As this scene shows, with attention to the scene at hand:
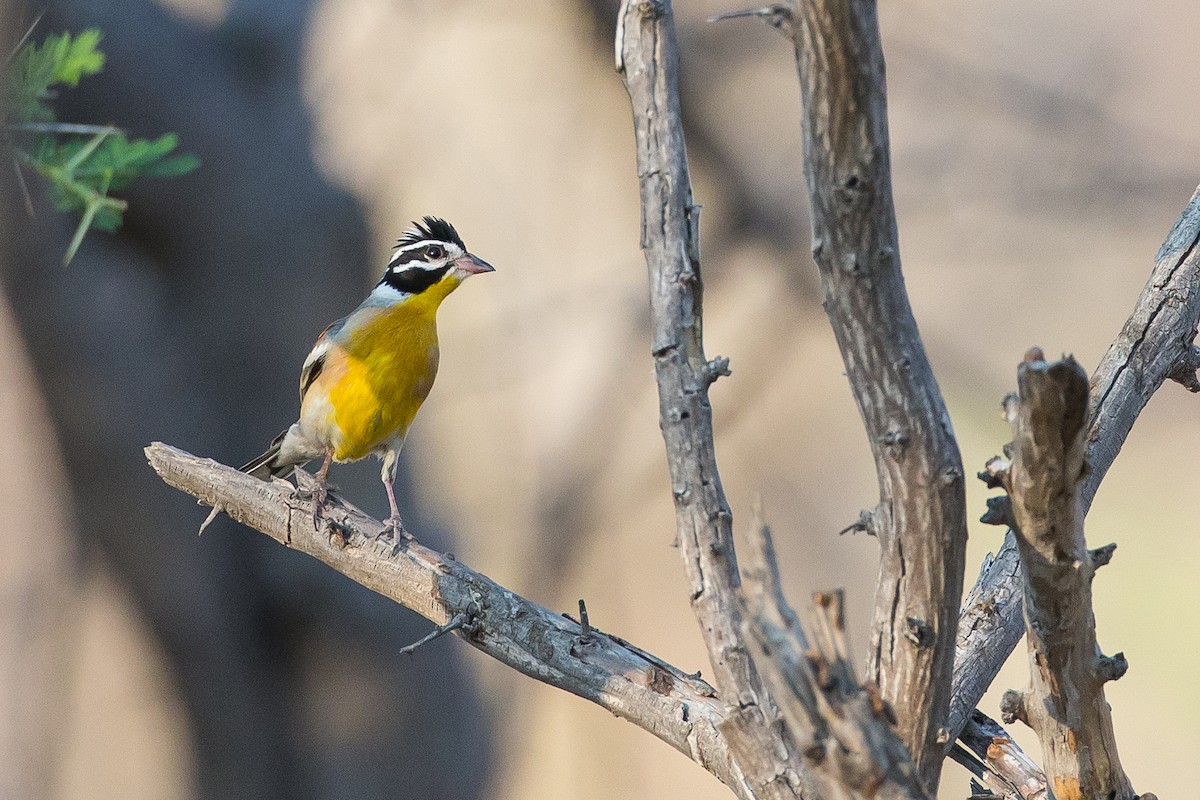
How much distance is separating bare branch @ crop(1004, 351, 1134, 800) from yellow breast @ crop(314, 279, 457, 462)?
6.57 feet

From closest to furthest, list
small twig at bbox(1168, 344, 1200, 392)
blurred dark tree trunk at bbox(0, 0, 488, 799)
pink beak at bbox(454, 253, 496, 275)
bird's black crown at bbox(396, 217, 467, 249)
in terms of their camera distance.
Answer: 1. small twig at bbox(1168, 344, 1200, 392)
2. pink beak at bbox(454, 253, 496, 275)
3. bird's black crown at bbox(396, 217, 467, 249)
4. blurred dark tree trunk at bbox(0, 0, 488, 799)

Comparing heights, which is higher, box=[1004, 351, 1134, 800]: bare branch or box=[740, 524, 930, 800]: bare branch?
box=[1004, 351, 1134, 800]: bare branch

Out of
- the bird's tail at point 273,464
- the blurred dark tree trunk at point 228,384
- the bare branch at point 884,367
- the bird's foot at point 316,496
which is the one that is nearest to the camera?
the bare branch at point 884,367

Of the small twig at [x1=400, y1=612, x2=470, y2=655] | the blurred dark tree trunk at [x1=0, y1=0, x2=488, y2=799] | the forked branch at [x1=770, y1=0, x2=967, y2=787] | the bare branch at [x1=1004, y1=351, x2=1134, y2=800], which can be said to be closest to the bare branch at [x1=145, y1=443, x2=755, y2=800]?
the small twig at [x1=400, y1=612, x2=470, y2=655]

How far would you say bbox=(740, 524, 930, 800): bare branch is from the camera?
4.54 ft

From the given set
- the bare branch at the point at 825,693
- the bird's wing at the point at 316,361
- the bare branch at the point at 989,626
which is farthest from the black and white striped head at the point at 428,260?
the bare branch at the point at 825,693

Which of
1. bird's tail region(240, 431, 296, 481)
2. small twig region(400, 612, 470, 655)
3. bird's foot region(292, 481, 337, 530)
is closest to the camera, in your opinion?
small twig region(400, 612, 470, 655)

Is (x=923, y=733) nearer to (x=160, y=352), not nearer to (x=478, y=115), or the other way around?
(x=160, y=352)

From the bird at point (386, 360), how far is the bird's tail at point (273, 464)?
9 cm

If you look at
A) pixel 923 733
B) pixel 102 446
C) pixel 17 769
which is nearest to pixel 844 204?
pixel 923 733

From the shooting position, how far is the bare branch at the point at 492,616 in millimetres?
2125

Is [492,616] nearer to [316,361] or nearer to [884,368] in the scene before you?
[884,368]

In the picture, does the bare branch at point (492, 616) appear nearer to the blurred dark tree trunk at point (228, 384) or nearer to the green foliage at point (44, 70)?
the green foliage at point (44, 70)

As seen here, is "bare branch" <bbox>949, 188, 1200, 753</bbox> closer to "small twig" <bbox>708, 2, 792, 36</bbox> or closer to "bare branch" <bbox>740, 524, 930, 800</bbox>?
"bare branch" <bbox>740, 524, 930, 800</bbox>
